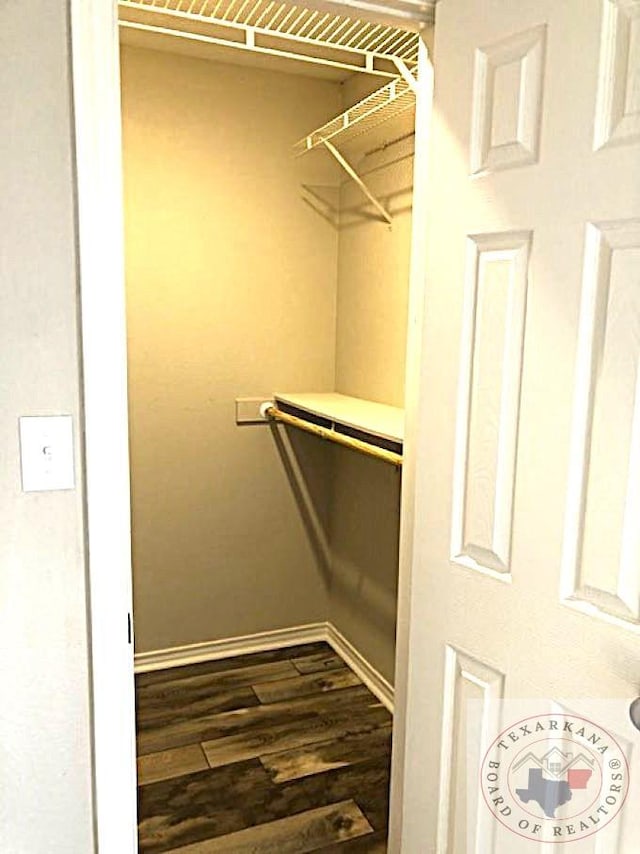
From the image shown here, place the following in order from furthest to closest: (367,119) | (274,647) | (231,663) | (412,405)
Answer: (274,647) → (231,663) → (367,119) → (412,405)

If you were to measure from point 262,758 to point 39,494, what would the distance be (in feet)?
5.12

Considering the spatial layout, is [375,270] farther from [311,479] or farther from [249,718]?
[249,718]

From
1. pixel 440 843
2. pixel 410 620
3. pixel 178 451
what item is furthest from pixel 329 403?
pixel 440 843

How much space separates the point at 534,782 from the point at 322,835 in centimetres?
101

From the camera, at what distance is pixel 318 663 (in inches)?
117

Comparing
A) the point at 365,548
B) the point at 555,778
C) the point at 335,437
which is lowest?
the point at 365,548

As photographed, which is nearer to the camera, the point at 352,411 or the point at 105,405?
the point at 105,405

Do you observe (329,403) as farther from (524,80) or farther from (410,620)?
(524,80)

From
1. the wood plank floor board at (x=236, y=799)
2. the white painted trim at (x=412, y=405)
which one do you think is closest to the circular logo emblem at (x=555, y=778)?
the white painted trim at (x=412, y=405)

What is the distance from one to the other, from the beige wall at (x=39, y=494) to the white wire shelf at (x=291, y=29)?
1.07 meters

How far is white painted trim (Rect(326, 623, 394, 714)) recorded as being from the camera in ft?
8.80

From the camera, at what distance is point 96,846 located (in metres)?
1.24

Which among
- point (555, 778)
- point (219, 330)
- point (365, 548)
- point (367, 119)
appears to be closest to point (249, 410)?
point (219, 330)

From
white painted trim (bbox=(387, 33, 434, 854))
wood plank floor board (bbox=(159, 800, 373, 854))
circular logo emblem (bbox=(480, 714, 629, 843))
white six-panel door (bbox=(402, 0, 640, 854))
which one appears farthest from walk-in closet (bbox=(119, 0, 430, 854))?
circular logo emblem (bbox=(480, 714, 629, 843))
